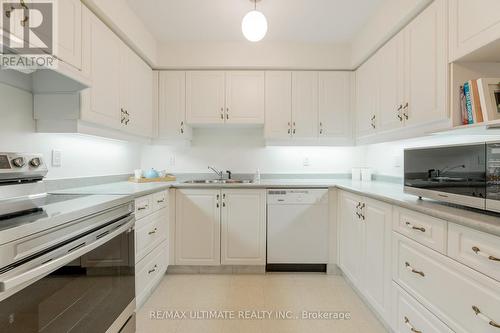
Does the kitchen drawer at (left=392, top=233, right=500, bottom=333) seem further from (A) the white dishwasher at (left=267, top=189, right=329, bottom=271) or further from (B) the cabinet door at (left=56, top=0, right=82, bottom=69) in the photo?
(B) the cabinet door at (left=56, top=0, right=82, bottom=69)

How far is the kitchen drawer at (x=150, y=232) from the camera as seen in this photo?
73.4 inches

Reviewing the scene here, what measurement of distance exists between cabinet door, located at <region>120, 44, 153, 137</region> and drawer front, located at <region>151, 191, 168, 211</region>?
2.09 ft

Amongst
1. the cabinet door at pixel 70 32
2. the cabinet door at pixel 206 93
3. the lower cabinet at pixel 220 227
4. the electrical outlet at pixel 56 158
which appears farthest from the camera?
the cabinet door at pixel 206 93

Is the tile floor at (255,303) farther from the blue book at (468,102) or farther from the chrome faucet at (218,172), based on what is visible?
the blue book at (468,102)

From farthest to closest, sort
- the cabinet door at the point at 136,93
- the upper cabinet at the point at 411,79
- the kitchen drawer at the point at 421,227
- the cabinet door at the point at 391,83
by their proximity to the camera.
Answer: the cabinet door at the point at 136,93 < the cabinet door at the point at 391,83 < the upper cabinet at the point at 411,79 < the kitchen drawer at the point at 421,227

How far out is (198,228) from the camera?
8.29 feet

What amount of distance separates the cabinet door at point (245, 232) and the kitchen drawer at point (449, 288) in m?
1.29

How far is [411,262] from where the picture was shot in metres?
1.38

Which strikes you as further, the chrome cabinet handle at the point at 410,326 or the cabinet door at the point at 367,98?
the cabinet door at the point at 367,98

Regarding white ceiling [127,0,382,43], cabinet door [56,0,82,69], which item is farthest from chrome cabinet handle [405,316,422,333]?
cabinet door [56,0,82,69]

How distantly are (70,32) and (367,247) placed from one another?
2447 mm

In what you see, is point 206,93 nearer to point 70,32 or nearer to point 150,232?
point 70,32

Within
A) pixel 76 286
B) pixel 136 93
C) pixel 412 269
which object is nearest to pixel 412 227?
pixel 412 269

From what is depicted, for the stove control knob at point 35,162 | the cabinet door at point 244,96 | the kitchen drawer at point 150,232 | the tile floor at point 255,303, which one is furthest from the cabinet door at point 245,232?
Answer: the stove control knob at point 35,162
